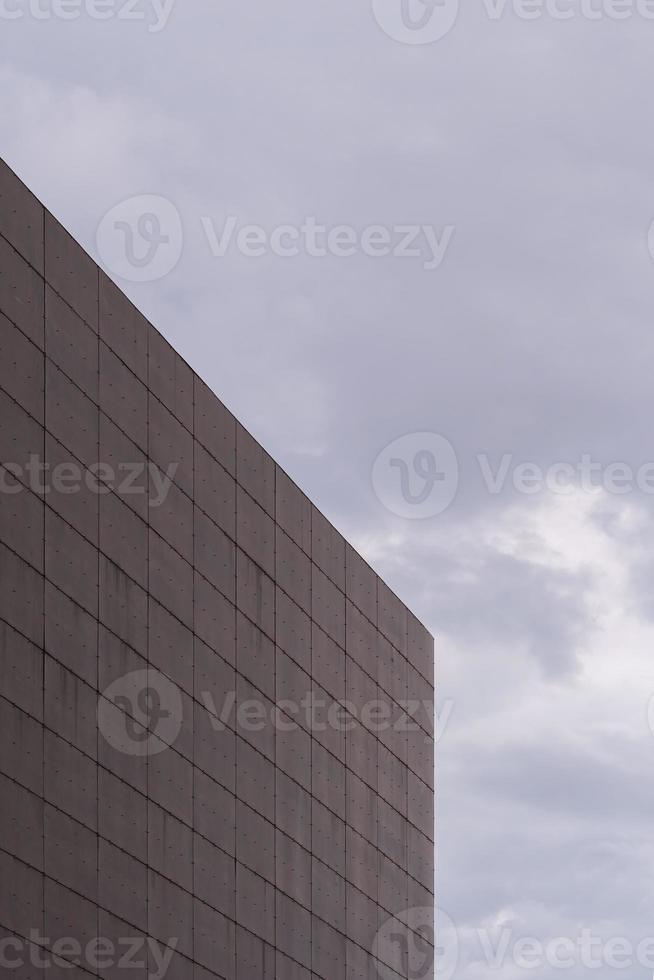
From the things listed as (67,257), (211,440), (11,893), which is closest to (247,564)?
(211,440)

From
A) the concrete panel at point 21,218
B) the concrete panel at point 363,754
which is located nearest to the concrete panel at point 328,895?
the concrete panel at point 363,754

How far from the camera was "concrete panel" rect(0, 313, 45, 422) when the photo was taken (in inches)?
1231

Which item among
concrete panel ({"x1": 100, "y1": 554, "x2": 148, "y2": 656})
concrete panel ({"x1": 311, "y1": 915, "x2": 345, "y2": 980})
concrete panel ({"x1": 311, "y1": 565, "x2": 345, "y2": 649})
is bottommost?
concrete panel ({"x1": 311, "y1": 915, "x2": 345, "y2": 980})

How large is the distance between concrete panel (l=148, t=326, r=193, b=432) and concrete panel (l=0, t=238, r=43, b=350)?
211 inches

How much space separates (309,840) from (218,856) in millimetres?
6319

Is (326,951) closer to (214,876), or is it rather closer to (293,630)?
(214,876)

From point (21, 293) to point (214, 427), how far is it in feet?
32.6

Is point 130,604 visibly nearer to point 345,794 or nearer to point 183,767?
point 183,767

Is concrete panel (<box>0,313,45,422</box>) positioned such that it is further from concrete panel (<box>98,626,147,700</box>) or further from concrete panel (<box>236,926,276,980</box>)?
concrete panel (<box>236,926,276,980</box>)

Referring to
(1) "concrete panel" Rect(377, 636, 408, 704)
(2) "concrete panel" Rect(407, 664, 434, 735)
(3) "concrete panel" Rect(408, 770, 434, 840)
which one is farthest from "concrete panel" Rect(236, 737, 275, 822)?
(2) "concrete panel" Rect(407, 664, 434, 735)

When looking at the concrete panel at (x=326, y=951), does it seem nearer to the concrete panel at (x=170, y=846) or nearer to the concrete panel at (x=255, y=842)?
the concrete panel at (x=255, y=842)

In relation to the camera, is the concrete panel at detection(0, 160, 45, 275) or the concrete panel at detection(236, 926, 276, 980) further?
the concrete panel at detection(236, 926, 276, 980)

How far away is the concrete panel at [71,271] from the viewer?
33.5 meters

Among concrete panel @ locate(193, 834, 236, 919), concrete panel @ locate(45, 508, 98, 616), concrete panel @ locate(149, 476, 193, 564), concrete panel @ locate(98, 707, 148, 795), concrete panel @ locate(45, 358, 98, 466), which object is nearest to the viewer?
concrete panel @ locate(45, 508, 98, 616)
